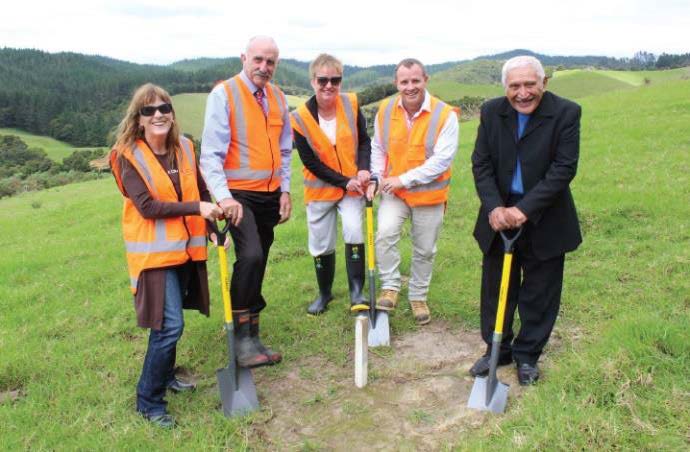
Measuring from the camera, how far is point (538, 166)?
4.23 m

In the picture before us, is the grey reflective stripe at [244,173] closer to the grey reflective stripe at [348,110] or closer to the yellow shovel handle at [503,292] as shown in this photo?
the grey reflective stripe at [348,110]

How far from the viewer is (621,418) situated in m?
3.55

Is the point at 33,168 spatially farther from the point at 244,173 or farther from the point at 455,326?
the point at 455,326

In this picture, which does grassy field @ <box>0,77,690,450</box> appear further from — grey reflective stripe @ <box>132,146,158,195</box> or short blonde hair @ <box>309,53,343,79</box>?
short blonde hair @ <box>309,53,343,79</box>

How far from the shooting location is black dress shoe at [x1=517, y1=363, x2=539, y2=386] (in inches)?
177

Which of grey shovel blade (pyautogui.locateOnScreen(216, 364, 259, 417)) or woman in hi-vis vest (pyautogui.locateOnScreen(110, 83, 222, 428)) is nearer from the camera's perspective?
woman in hi-vis vest (pyautogui.locateOnScreen(110, 83, 222, 428))

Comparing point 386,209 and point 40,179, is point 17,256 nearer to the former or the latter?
point 386,209

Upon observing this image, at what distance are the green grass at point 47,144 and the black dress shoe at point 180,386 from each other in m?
79.3

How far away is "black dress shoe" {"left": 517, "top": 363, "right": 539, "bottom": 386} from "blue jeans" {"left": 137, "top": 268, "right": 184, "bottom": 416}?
9.33 ft

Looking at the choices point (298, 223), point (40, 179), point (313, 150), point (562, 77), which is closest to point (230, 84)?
point (313, 150)

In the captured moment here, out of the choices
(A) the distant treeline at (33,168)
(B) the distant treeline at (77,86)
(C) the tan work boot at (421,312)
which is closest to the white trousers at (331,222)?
(C) the tan work boot at (421,312)

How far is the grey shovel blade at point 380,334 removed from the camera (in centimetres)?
554

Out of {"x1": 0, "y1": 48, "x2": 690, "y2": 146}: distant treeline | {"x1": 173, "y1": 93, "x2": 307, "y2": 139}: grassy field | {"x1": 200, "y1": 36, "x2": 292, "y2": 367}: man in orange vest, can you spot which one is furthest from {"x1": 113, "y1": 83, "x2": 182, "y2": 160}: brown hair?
{"x1": 173, "y1": 93, "x2": 307, "y2": 139}: grassy field

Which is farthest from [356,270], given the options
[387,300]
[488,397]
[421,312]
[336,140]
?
[488,397]
